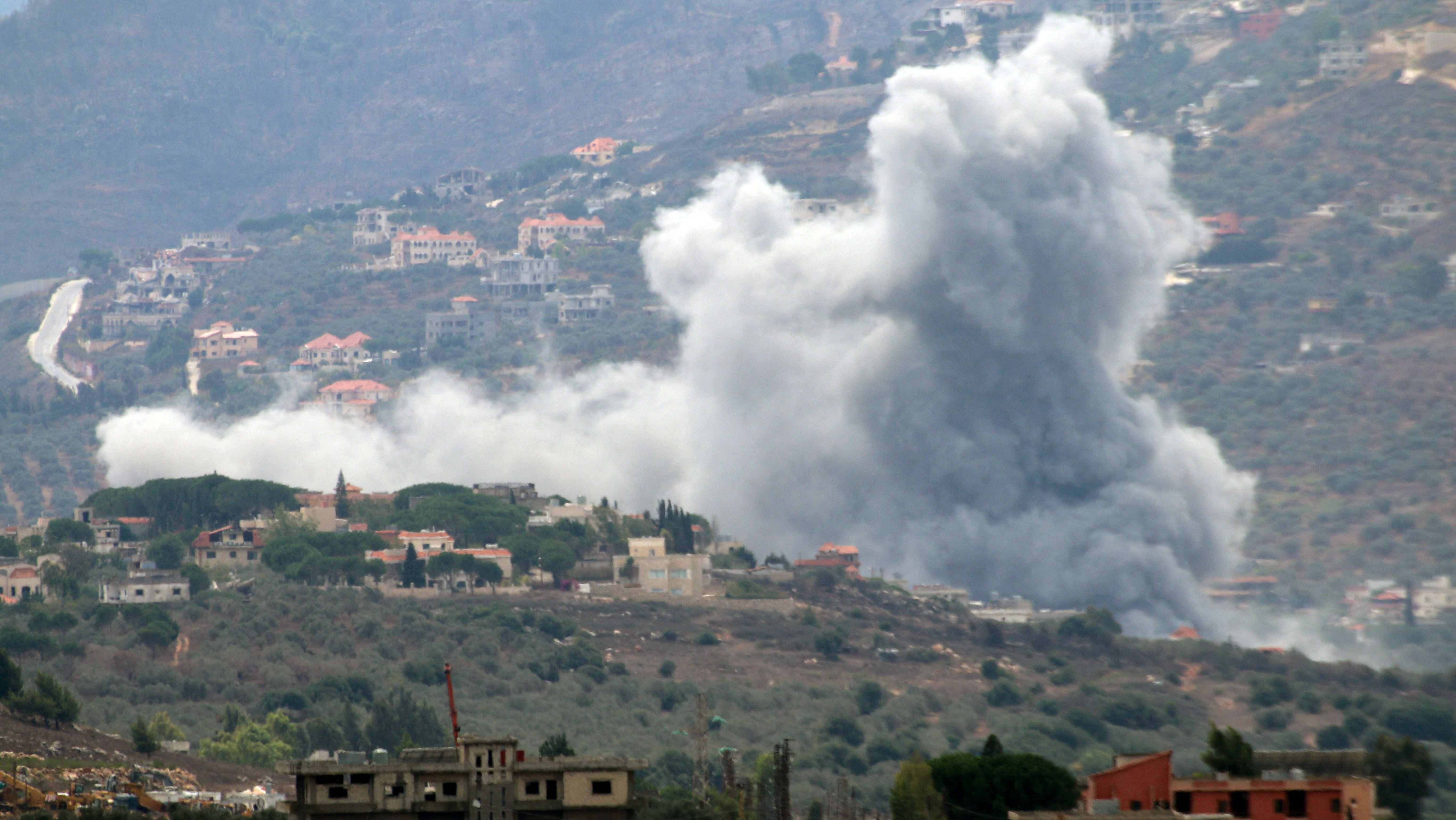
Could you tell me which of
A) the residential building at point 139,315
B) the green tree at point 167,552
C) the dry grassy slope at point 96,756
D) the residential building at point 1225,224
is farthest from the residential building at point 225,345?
the dry grassy slope at point 96,756

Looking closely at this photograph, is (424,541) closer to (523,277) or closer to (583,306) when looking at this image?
(583,306)

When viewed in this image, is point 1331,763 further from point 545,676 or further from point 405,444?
point 405,444

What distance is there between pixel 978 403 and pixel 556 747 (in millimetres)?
54570

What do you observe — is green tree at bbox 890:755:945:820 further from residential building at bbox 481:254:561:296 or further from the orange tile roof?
residential building at bbox 481:254:561:296

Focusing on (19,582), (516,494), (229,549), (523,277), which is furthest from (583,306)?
(19,582)

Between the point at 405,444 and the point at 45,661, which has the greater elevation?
the point at 405,444

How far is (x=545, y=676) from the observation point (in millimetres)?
90375

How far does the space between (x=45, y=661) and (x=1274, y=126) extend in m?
114

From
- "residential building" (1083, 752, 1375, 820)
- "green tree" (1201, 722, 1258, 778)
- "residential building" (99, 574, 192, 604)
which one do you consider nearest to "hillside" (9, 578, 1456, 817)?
"residential building" (99, 574, 192, 604)

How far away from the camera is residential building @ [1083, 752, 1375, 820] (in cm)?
4141

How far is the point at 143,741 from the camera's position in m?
69.1

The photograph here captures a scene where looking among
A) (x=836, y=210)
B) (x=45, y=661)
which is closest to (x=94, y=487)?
(x=836, y=210)

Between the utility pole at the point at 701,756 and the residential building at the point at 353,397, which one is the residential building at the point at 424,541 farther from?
the residential building at the point at 353,397

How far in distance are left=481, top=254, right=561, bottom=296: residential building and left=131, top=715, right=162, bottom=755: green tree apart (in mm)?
121423
